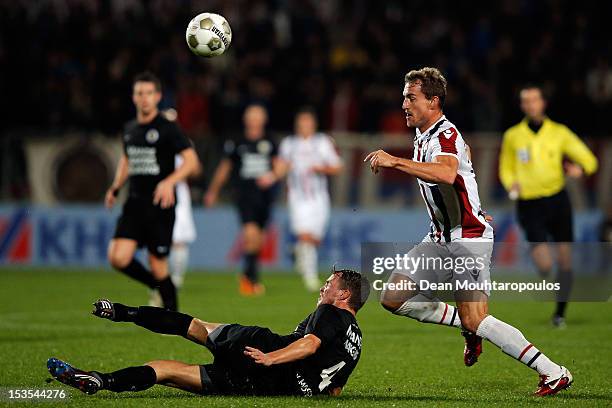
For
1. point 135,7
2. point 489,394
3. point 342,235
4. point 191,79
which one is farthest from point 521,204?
point 135,7

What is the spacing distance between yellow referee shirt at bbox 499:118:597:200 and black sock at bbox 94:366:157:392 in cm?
654

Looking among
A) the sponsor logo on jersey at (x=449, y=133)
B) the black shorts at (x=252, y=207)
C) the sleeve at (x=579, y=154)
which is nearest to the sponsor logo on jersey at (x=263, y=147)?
the black shorts at (x=252, y=207)

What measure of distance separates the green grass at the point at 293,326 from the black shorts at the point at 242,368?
0.10 m

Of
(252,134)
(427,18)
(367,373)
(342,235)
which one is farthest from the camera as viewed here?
(427,18)

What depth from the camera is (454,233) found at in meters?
7.89

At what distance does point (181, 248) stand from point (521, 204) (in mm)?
6109

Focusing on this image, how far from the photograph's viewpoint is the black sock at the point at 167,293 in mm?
11438

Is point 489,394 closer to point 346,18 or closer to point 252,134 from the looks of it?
point 252,134

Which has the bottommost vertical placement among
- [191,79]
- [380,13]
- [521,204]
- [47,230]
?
[47,230]

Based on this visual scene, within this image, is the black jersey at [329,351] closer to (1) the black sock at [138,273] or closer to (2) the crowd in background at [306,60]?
(1) the black sock at [138,273]

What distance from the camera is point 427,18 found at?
23000mm

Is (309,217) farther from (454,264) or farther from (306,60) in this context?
(454,264)

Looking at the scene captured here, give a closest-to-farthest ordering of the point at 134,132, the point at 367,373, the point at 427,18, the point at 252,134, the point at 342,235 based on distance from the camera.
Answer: the point at 367,373 → the point at 134,132 → the point at 252,134 → the point at 342,235 → the point at 427,18

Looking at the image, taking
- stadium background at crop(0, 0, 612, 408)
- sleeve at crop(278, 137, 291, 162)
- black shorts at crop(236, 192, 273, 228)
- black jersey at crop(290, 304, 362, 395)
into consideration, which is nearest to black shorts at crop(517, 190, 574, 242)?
stadium background at crop(0, 0, 612, 408)
